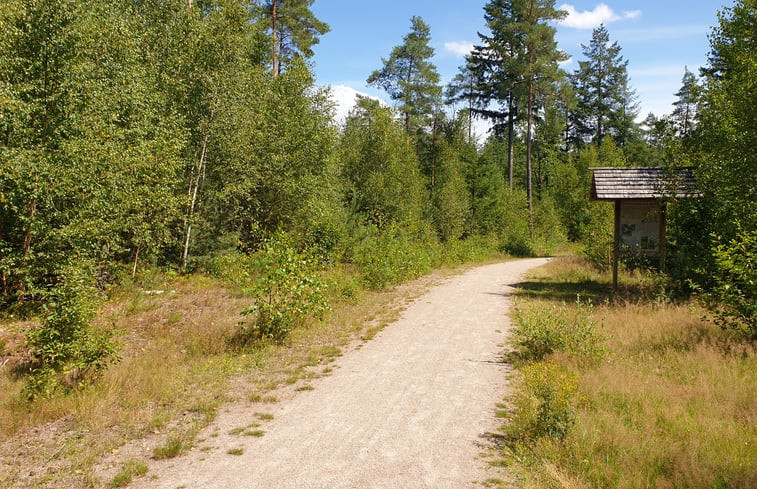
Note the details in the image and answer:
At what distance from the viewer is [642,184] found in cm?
1511

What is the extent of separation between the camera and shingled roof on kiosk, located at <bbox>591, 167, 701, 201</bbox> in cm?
1434

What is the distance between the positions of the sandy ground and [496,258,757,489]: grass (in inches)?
22.8

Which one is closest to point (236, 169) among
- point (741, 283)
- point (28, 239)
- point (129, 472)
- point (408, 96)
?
point (28, 239)

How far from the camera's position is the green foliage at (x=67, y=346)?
267 inches

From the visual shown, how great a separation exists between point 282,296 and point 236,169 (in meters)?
10.7

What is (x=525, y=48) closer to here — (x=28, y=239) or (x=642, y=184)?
(x=642, y=184)

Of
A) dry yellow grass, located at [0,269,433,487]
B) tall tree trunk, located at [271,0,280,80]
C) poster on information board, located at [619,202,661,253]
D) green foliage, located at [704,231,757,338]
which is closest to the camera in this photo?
dry yellow grass, located at [0,269,433,487]

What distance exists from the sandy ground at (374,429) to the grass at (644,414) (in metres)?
0.58

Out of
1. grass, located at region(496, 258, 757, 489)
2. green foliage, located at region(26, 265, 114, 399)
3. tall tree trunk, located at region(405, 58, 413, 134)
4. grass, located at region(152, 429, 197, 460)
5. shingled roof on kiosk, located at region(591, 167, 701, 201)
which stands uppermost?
tall tree trunk, located at region(405, 58, 413, 134)

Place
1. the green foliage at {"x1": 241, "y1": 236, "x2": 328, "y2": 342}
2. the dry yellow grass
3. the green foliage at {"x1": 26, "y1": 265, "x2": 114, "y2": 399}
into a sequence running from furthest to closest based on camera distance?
the green foliage at {"x1": 241, "y1": 236, "x2": 328, "y2": 342}
the green foliage at {"x1": 26, "y1": 265, "x2": 114, "y2": 399}
the dry yellow grass

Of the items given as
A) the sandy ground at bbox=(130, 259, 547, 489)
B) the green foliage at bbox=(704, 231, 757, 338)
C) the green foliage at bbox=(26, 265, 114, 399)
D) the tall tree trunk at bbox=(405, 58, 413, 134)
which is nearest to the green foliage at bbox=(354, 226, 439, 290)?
the sandy ground at bbox=(130, 259, 547, 489)

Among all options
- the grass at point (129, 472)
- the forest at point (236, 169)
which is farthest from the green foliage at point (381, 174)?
the grass at point (129, 472)

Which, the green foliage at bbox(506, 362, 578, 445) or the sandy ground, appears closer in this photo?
the sandy ground

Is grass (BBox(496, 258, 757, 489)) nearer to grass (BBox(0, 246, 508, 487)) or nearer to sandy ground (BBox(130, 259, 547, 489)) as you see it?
sandy ground (BBox(130, 259, 547, 489))
